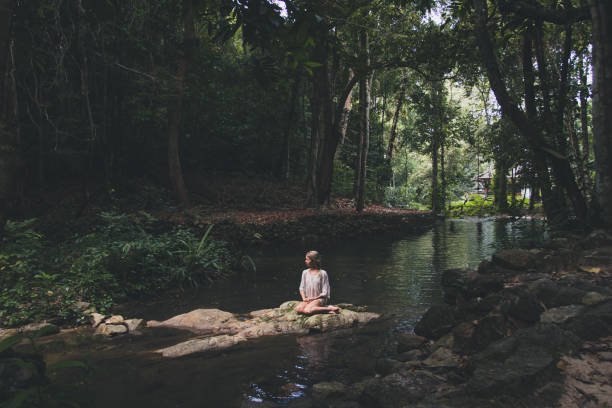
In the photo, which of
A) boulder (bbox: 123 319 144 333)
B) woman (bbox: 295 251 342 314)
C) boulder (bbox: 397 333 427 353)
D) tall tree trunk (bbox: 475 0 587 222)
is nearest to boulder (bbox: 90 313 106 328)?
boulder (bbox: 123 319 144 333)

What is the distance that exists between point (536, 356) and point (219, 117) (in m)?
19.6

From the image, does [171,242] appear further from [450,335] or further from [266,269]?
[450,335]

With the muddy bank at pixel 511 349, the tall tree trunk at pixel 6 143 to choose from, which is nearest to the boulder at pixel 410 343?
the muddy bank at pixel 511 349

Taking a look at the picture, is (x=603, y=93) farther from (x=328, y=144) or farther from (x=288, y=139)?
(x=288, y=139)

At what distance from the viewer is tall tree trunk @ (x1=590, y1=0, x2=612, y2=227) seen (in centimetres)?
577

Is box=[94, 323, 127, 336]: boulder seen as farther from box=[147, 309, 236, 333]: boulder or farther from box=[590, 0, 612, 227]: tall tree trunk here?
box=[590, 0, 612, 227]: tall tree trunk

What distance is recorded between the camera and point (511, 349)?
2758 millimetres

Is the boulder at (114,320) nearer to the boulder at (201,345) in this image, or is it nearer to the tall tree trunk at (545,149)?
the boulder at (201,345)

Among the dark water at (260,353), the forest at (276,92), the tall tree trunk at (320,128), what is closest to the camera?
the forest at (276,92)

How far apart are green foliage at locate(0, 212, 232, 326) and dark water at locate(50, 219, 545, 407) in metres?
0.52

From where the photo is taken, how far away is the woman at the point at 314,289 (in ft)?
18.7

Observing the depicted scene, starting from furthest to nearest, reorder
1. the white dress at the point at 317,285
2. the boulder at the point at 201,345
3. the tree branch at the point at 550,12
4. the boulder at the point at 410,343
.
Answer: the tree branch at the point at 550,12 < the white dress at the point at 317,285 < the boulder at the point at 201,345 < the boulder at the point at 410,343

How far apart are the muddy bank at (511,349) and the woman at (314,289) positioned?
1614 millimetres

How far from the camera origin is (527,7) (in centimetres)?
673
